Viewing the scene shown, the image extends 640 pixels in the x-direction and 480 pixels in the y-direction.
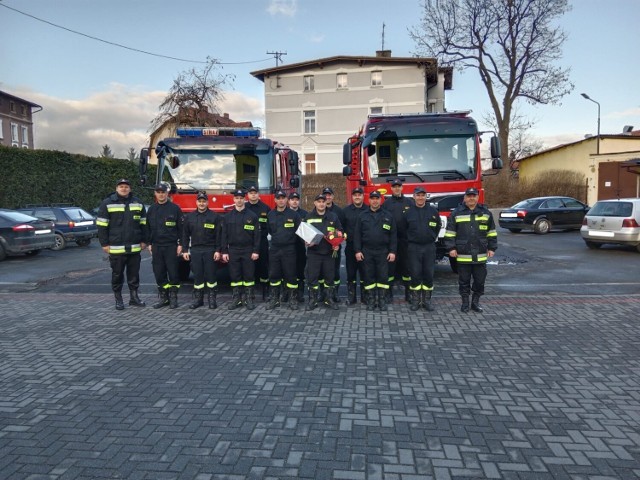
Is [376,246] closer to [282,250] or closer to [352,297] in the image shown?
[352,297]

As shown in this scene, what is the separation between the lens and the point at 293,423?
3678 mm

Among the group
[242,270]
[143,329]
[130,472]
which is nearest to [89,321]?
[143,329]

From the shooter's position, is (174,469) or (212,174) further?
(212,174)

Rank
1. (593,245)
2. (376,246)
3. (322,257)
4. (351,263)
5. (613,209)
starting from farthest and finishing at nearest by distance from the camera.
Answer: (593,245) → (613,209) → (351,263) → (322,257) → (376,246)

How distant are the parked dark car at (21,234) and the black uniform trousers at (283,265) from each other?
31.1ft

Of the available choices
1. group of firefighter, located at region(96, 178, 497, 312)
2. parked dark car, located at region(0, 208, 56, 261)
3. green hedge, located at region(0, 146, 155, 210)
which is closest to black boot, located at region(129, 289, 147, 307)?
group of firefighter, located at region(96, 178, 497, 312)

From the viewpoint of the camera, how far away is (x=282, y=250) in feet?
24.2

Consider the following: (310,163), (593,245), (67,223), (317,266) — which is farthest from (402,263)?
(310,163)

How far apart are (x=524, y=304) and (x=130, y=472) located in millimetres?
6213

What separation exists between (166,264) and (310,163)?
35136 millimetres

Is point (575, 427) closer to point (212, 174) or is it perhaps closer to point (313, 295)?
point (313, 295)

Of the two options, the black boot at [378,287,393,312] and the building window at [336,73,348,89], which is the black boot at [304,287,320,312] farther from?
the building window at [336,73,348,89]

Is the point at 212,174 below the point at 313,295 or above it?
above

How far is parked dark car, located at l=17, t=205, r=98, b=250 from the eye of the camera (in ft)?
52.3
